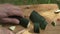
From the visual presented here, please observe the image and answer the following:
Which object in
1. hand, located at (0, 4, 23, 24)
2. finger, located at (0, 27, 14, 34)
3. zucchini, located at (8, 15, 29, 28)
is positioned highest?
hand, located at (0, 4, 23, 24)

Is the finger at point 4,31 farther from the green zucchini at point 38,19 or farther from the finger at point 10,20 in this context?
the green zucchini at point 38,19

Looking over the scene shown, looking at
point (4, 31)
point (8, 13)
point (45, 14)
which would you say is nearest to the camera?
point (4, 31)

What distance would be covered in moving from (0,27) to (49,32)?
30 centimetres

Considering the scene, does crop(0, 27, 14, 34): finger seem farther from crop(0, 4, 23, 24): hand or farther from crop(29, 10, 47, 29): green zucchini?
crop(29, 10, 47, 29): green zucchini

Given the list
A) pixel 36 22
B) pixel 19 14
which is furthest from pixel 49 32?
pixel 19 14

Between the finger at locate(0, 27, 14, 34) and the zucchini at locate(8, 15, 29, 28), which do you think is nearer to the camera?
the finger at locate(0, 27, 14, 34)

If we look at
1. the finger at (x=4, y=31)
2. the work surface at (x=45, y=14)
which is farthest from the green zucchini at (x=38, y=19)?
the finger at (x=4, y=31)

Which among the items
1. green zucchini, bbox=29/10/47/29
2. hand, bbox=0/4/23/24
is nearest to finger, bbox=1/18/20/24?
hand, bbox=0/4/23/24

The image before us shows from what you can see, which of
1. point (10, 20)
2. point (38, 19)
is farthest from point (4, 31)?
point (38, 19)

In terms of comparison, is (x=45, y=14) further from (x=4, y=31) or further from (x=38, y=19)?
(x=4, y=31)

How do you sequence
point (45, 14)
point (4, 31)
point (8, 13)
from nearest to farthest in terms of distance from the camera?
point (4, 31)
point (8, 13)
point (45, 14)

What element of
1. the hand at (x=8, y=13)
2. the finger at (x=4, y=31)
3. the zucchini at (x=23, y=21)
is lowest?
the finger at (x=4, y=31)

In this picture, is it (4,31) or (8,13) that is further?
(8,13)

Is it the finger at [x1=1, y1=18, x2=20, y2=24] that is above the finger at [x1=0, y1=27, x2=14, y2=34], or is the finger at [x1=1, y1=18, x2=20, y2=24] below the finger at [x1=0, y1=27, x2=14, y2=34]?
above
